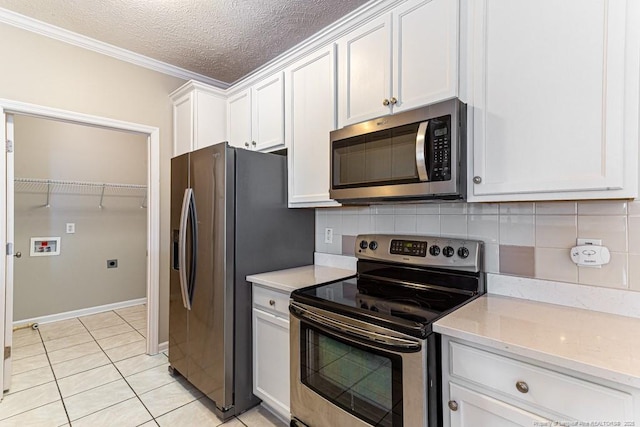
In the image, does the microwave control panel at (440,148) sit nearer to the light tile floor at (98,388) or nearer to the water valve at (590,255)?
the water valve at (590,255)

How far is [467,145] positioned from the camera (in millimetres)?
1360

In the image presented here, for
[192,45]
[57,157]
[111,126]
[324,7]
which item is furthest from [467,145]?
[57,157]

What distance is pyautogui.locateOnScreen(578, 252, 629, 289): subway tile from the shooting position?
4.07 feet

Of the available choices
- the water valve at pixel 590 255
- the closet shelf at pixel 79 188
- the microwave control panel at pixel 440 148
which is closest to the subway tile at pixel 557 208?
the water valve at pixel 590 255

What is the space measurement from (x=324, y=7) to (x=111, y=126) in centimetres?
189

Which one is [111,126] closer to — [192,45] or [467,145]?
[192,45]

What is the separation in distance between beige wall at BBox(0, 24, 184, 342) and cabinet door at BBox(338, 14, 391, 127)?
181 centimetres

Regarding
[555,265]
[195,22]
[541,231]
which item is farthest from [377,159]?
[195,22]

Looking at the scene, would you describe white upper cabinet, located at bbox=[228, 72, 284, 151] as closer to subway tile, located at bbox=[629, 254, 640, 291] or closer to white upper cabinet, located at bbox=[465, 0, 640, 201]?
white upper cabinet, located at bbox=[465, 0, 640, 201]

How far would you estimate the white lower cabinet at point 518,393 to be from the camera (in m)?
0.85

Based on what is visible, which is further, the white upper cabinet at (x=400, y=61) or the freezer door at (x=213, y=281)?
the freezer door at (x=213, y=281)

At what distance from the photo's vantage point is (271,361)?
5.97 feet

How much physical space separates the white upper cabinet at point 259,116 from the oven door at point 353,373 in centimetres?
126

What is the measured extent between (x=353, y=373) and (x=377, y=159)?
39.1 inches
